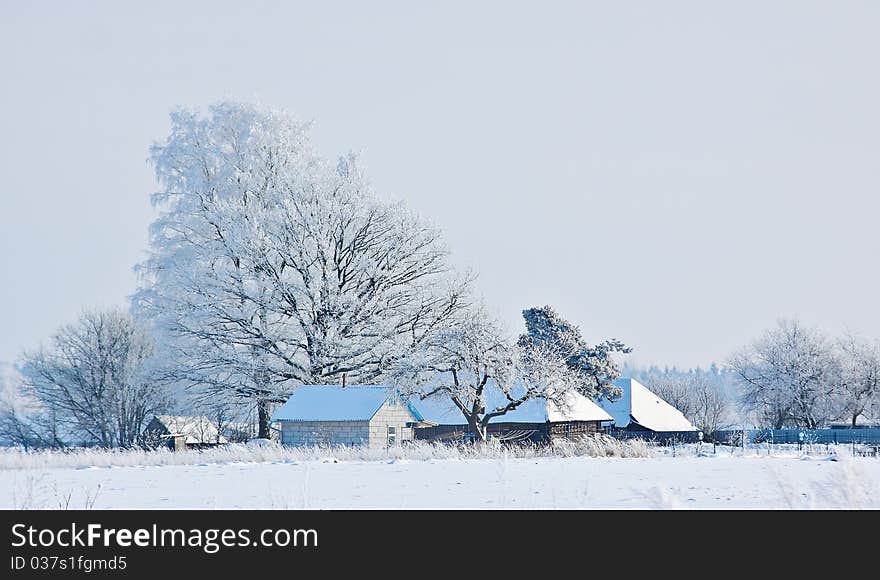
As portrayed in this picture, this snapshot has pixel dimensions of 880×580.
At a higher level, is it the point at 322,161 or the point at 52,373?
the point at 322,161

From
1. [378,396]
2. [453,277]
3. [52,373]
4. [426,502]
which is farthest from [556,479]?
[52,373]

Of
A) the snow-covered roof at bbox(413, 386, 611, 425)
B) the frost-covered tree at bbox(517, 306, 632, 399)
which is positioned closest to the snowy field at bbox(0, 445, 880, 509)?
the snow-covered roof at bbox(413, 386, 611, 425)

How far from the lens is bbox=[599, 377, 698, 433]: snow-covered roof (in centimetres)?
5031

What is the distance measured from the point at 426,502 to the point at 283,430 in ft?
68.2

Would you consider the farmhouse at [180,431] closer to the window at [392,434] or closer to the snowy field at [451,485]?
the window at [392,434]

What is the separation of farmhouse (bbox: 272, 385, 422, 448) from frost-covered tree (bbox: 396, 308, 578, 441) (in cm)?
101

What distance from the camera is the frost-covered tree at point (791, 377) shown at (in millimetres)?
58188

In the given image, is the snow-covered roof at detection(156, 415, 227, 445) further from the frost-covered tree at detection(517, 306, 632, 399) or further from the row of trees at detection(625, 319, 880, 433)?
the row of trees at detection(625, 319, 880, 433)

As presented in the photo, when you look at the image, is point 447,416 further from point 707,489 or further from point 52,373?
point 707,489

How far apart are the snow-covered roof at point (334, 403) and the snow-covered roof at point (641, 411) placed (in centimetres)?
2058

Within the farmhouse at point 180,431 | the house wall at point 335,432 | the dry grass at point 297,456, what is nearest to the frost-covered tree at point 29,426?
the farmhouse at point 180,431
